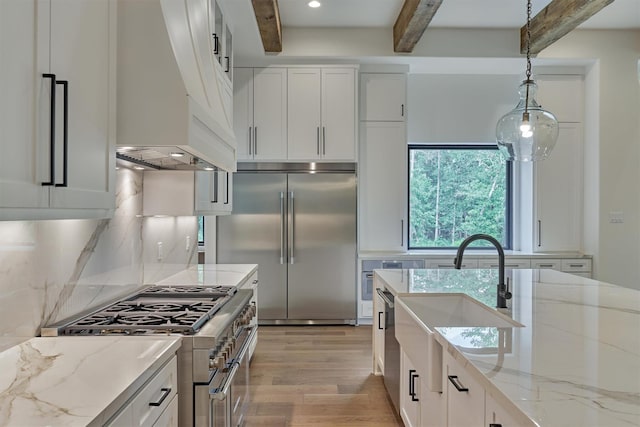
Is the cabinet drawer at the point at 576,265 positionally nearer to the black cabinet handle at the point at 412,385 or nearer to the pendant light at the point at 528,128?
the pendant light at the point at 528,128

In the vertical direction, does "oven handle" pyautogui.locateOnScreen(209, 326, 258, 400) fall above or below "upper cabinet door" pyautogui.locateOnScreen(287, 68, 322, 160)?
below

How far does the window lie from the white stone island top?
4238 mm

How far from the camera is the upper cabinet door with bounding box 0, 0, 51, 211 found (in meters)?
0.98

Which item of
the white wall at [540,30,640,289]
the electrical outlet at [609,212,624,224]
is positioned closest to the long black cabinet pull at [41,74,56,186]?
the white wall at [540,30,640,289]

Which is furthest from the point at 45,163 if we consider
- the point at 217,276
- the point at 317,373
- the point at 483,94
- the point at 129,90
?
the point at 483,94

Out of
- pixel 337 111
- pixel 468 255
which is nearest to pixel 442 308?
pixel 468 255

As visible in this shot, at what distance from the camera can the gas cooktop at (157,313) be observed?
5.47ft

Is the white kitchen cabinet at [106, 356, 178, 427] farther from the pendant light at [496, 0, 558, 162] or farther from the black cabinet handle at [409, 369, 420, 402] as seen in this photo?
the pendant light at [496, 0, 558, 162]

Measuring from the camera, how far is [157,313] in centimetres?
196

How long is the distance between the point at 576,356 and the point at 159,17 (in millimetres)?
1865

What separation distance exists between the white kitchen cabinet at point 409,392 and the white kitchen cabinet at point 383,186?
2.53 metres

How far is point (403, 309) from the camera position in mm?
2215

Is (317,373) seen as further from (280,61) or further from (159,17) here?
(280,61)

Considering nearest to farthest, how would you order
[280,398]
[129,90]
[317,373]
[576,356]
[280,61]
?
[576,356] → [129,90] → [280,398] → [317,373] → [280,61]
